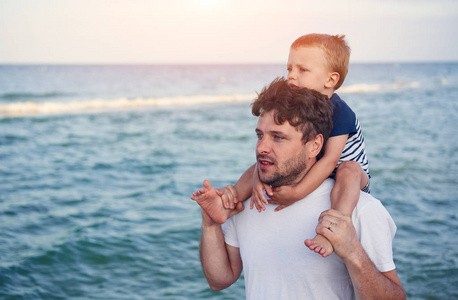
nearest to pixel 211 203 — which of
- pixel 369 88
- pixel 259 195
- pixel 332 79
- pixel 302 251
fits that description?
pixel 259 195

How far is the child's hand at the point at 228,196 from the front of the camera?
2.58 meters

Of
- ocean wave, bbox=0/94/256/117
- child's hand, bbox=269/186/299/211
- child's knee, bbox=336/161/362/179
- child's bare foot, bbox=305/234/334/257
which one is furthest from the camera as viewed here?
ocean wave, bbox=0/94/256/117

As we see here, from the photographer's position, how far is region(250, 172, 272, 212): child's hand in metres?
→ 2.46

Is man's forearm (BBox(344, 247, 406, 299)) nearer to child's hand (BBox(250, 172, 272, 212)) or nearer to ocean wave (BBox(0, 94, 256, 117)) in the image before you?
child's hand (BBox(250, 172, 272, 212))

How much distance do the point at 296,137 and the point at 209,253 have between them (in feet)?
2.72

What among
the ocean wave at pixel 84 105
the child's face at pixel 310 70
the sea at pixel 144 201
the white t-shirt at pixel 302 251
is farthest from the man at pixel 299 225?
the ocean wave at pixel 84 105

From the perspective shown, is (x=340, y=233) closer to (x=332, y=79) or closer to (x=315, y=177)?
(x=315, y=177)

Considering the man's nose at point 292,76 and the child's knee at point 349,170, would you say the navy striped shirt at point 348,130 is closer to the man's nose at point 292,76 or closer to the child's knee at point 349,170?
the child's knee at point 349,170

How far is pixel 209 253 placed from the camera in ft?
8.95

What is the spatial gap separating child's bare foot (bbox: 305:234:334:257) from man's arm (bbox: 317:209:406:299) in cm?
2

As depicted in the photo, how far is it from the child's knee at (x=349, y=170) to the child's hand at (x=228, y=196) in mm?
561

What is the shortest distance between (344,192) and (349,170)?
10.3 inches

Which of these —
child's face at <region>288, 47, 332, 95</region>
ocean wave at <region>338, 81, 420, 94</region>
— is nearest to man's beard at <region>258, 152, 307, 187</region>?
child's face at <region>288, 47, 332, 95</region>

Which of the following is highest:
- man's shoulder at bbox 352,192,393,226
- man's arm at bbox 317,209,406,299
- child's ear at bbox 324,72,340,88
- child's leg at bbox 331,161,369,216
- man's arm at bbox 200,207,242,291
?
child's ear at bbox 324,72,340,88
